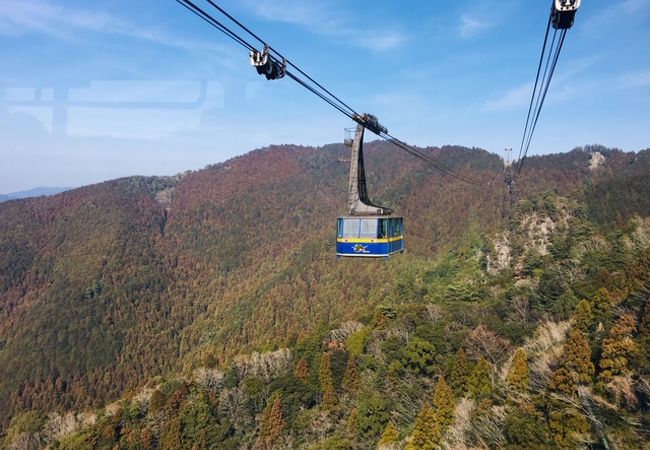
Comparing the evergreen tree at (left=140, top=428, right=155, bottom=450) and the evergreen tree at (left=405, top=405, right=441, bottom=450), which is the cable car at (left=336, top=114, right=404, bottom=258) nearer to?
the evergreen tree at (left=405, top=405, right=441, bottom=450)

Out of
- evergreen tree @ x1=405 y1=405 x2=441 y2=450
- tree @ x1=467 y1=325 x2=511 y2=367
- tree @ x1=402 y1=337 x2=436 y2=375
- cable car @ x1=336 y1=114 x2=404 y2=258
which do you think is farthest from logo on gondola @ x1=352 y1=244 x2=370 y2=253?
tree @ x1=402 y1=337 x2=436 y2=375

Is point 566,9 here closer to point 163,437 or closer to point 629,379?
point 629,379

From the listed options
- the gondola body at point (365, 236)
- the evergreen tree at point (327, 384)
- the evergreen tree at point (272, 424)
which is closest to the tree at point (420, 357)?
the evergreen tree at point (327, 384)

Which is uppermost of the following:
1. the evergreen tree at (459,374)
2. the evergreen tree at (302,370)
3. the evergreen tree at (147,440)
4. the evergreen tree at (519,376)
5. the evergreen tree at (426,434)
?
the evergreen tree at (519,376)

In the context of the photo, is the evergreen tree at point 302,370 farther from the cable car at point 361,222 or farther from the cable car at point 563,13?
the cable car at point 563,13

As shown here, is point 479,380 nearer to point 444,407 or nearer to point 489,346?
point 444,407

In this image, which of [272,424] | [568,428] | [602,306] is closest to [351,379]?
[272,424]
